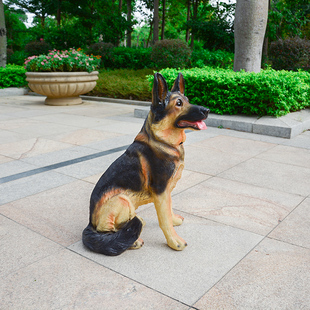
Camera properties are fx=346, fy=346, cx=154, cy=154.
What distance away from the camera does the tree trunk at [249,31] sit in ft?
29.4

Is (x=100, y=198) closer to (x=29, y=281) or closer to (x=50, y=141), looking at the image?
(x=29, y=281)

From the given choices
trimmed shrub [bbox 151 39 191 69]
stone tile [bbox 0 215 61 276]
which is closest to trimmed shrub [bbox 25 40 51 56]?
trimmed shrub [bbox 151 39 191 69]

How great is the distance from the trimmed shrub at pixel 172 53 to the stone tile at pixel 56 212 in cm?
1062

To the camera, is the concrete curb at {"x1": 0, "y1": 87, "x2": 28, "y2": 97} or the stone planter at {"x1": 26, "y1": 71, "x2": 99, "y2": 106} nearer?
the stone planter at {"x1": 26, "y1": 71, "x2": 99, "y2": 106}

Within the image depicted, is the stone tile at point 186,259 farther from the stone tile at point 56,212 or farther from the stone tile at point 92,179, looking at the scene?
the stone tile at point 92,179

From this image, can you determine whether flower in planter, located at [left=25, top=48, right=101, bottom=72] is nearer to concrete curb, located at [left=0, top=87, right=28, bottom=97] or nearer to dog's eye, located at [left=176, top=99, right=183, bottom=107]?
concrete curb, located at [left=0, top=87, right=28, bottom=97]

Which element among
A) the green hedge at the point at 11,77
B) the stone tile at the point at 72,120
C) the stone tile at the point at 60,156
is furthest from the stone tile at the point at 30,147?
the green hedge at the point at 11,77

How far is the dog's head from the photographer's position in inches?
101

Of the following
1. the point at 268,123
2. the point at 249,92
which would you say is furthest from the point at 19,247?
the point at 249,92

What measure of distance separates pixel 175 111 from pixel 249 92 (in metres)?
5.74

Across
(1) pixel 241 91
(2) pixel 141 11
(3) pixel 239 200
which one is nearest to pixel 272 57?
(1) pixel 241 91

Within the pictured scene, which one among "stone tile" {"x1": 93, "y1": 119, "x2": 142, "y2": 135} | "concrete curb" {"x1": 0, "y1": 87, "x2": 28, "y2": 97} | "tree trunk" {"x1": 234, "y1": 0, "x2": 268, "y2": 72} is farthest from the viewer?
"concrete curb" {"x1": 0, "y1": 87, "x2": 28, "y2": 97}

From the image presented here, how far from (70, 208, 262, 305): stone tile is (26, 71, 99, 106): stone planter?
8510 mm

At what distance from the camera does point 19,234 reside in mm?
3215
